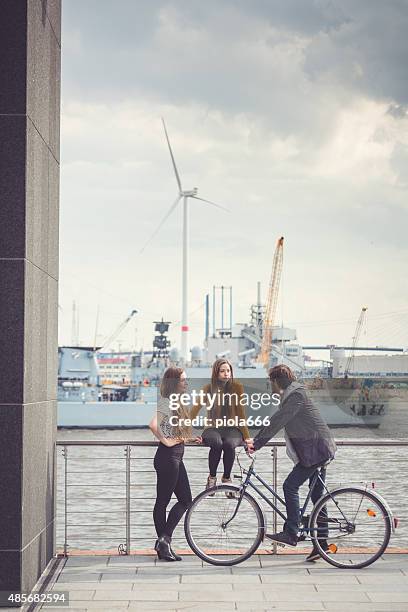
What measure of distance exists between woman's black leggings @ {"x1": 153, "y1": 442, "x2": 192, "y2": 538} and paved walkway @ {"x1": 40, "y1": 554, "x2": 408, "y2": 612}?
31 centimetres

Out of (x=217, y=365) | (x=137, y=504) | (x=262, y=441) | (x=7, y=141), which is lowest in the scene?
(x=137, y=504)

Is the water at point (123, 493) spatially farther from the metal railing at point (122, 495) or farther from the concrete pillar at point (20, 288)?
the concrete pillar at point (20, 288)

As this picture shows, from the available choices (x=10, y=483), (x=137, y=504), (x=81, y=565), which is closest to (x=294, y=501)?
(x=81, y=565)

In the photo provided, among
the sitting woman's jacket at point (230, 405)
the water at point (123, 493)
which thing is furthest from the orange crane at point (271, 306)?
the sitting woman's jacket at point (230, 405)

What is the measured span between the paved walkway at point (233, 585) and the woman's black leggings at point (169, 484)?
311 mm

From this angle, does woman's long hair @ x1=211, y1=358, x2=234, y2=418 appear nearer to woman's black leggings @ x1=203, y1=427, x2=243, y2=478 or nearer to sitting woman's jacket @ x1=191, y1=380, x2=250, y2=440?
sitting woman's jacket @ x1=191, y1=380, x2=250, y2=440

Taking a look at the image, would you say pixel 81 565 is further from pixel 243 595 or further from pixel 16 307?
pixel 16 307

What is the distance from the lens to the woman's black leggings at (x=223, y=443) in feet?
25.0

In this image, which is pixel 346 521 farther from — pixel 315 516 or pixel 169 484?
pixel 169 484

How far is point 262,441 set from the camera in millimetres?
7273

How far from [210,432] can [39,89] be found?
298 cm

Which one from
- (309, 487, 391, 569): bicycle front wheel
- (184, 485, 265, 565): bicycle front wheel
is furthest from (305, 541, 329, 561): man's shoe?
(184, 485, 265, 565): bicycle front wheel

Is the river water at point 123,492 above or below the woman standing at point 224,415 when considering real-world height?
below

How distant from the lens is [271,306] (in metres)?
89.5
